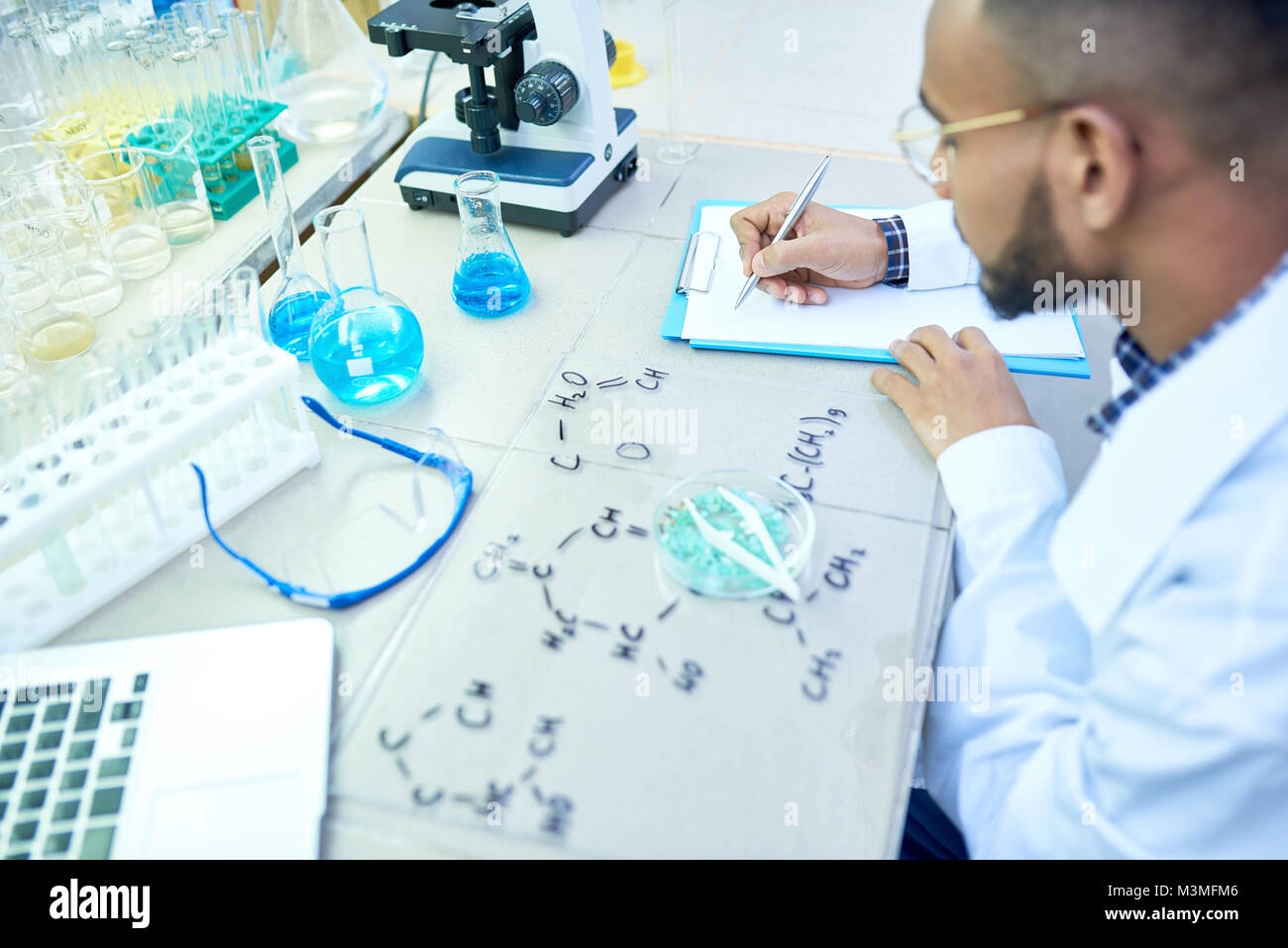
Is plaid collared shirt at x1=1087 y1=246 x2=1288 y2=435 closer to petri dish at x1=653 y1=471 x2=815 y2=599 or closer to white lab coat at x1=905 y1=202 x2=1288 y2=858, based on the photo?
white lab coat at x1=905 y1=202 x2=1288 y2=858

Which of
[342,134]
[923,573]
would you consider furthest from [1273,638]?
[342,134]

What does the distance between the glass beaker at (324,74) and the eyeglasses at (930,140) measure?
1.09 meters

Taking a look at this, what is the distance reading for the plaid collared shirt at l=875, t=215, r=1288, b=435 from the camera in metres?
0.79

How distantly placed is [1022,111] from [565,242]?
0.76 m

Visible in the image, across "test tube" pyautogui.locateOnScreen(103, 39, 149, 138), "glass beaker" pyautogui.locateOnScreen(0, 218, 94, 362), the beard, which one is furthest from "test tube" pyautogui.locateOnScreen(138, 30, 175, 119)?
the beard

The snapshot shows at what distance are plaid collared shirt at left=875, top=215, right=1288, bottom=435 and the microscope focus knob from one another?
1.63 ft

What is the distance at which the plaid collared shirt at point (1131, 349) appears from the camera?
79 cm

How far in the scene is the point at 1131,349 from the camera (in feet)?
3.29

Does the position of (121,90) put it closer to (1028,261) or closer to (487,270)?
(487,270)

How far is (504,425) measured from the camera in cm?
112

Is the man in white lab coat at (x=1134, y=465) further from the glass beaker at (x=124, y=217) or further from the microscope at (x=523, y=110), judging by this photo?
the glass beaker at (x=124, y=217)

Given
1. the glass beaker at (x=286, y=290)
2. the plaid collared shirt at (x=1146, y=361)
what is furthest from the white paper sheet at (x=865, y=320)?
the glass beaker at (x=286, y=290)
